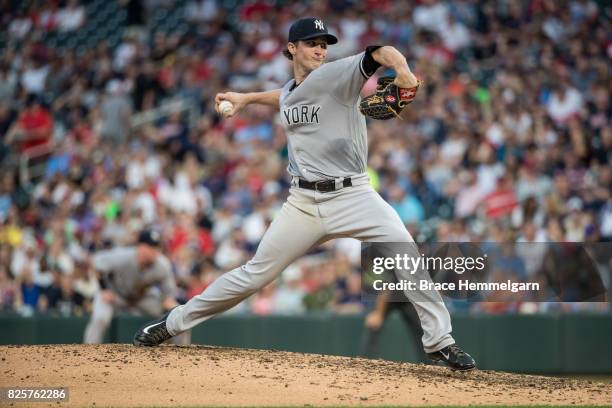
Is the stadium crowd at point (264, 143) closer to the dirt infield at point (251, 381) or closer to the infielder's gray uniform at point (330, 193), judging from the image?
the dirt infield at point (251, 381)

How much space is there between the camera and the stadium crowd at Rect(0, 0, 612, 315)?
11570mm

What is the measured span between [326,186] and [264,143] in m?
7.72

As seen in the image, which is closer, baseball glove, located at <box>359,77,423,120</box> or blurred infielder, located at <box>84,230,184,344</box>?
baseball glove, located at <box>359,77,423,120</box>

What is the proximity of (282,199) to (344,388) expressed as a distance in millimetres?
6724

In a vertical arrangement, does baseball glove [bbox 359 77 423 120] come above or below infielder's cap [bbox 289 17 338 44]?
below

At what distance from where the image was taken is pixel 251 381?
20.1 feet

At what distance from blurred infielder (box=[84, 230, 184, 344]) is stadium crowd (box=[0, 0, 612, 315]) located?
579 millimetres

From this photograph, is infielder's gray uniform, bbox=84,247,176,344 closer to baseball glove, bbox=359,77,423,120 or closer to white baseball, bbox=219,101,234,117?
white baseball, bbox=219,101,234,117

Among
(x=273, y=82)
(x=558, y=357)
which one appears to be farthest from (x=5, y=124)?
(x=558, y=357)

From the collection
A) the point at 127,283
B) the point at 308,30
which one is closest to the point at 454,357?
the point at 308,30

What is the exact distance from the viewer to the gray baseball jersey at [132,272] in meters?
9.33

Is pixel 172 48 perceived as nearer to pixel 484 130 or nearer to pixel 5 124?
pixel 5 124

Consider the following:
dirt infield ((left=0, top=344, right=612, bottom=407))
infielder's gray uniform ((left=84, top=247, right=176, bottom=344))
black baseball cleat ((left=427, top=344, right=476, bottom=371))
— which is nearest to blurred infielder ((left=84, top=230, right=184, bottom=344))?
infielder's gray uniform ((left=84, top=247, right=176, bottom=344))

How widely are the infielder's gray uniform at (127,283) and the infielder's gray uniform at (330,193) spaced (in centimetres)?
325
